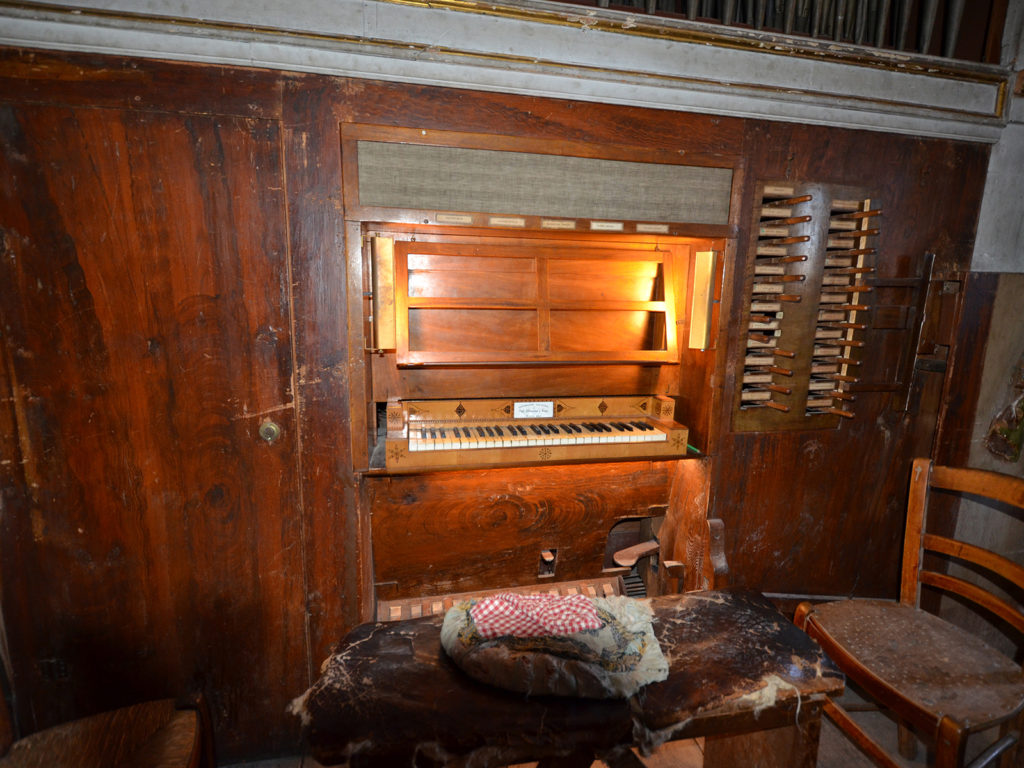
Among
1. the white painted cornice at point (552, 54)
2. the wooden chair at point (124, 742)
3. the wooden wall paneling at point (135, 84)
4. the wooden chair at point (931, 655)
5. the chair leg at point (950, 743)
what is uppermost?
the white painted cornice at point (552, 54)

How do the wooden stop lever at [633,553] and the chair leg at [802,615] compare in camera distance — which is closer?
the chair leg at [802,615]

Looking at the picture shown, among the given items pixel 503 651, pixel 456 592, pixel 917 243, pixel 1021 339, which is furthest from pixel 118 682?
pixel 1021 339

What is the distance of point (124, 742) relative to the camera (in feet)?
5.67

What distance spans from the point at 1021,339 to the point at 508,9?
10.9 ft

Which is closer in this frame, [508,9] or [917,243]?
[508,9]

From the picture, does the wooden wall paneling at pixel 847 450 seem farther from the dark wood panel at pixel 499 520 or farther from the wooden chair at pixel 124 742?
the wooden chair at pixel 124 742

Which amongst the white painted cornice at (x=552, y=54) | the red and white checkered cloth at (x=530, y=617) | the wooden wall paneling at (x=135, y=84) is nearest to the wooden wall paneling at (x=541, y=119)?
the white painted cornice at (x=552, y=54)

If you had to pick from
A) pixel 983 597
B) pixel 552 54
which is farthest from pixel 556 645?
pixel 552 54

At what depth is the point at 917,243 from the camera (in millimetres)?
2672

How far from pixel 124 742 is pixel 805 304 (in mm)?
3469

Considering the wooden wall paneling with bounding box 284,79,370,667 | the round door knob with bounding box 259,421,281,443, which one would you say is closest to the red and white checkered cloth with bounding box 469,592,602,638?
the wooden wall paneling with bounding box 284,79,370,667

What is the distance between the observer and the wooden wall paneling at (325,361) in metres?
2.01

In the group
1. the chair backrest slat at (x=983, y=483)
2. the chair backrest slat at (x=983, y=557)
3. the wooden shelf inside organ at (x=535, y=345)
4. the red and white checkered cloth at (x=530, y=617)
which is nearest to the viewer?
the red and white checkered cloth at (x=530, y=617)

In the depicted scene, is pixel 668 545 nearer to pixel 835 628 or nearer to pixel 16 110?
pixel 835 628
